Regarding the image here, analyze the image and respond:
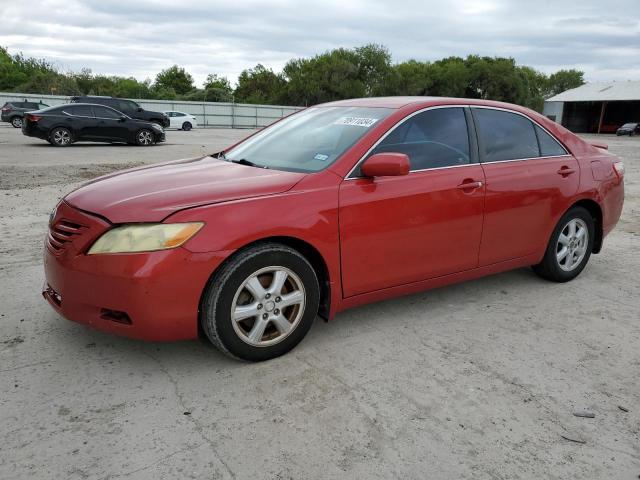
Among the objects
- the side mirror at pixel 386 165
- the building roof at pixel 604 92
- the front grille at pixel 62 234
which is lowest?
the front grille at pixel 62 234

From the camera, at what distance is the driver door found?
3.49 m

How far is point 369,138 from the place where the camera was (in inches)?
144

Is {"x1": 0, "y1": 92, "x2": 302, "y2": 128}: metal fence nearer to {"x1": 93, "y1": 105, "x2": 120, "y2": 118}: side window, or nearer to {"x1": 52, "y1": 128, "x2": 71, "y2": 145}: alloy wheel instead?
{"x1": 93, "y1": 105, "x2": 120, "y2": 118}: side window

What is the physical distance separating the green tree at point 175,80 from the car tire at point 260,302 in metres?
92.2

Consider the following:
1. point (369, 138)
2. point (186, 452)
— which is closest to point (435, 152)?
point (369, 138)

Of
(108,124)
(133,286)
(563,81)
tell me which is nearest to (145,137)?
(108,124)

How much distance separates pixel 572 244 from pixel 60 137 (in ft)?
54.3

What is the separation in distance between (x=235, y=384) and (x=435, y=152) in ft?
6.96

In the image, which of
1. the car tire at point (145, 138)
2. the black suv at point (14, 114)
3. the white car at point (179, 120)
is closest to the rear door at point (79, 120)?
the car tire at point (145, 138)

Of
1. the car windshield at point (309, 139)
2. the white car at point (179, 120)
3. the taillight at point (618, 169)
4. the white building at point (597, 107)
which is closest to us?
the car windshield at point (309, 139)

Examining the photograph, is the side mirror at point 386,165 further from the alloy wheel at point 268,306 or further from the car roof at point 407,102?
the alloy wheel at point 268,306

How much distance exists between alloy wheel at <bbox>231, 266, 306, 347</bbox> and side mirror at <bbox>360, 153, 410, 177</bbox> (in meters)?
0.81

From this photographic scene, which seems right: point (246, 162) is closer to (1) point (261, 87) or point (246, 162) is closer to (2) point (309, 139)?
(2) point (309, 139)

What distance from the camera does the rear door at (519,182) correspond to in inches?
165
